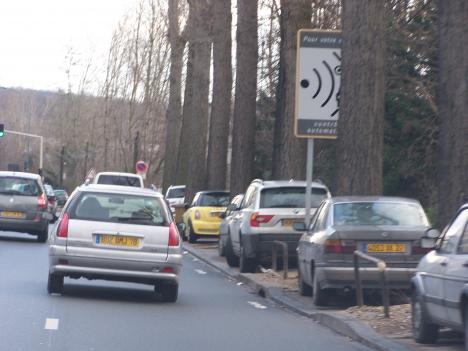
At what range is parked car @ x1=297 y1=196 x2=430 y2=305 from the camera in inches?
608

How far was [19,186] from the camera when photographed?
102 feet

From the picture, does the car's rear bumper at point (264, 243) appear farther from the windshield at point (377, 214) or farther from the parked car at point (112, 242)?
the windshield at point (377, 214)

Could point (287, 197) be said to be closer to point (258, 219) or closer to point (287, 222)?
point (287, 222)

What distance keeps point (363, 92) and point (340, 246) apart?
14.1 feet

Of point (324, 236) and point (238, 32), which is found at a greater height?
point (238, 32)

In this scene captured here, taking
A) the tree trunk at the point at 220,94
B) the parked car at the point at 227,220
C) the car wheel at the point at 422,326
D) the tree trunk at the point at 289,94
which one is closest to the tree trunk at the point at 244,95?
the tree trunk at the point at 289,94

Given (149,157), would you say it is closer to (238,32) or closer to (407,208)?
(238,32)

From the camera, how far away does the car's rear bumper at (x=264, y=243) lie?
70.7 feet

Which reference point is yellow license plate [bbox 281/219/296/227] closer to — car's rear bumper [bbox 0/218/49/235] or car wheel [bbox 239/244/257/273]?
car wheel [bbox 239/244/257/273]

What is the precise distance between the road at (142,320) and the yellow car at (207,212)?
14589 mm

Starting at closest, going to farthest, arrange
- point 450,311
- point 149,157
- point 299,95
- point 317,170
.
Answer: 1. point 450,311
2. point 299,95
3. point 317,170
4. point 149,157

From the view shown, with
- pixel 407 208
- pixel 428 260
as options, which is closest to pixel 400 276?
pixel 407 208

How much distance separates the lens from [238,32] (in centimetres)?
3234

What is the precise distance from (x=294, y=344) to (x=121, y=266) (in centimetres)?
412
